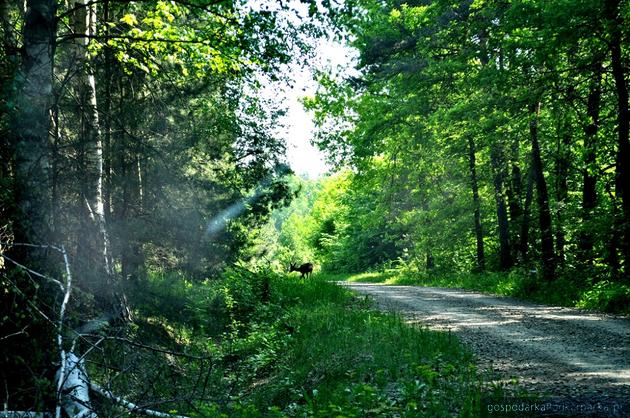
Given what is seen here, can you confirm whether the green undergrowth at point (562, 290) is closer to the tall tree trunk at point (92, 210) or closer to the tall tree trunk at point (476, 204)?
the tall tree trunk at point (476, 204)

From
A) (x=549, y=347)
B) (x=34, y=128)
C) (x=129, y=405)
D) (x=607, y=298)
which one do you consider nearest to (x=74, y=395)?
(x=129, y=405)

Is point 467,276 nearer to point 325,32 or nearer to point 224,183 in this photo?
point 224,183

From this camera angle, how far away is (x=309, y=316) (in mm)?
11594

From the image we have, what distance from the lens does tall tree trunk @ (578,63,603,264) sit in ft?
42.9

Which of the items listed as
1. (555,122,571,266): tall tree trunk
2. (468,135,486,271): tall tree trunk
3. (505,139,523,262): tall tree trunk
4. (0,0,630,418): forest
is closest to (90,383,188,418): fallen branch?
(0,0,630,418): forest

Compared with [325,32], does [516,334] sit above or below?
below

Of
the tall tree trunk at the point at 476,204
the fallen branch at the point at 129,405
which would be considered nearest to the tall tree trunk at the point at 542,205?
the tall tree trunk at the point at 476,204

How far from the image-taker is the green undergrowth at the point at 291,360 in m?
5.17

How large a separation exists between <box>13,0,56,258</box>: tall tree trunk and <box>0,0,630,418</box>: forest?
3cm

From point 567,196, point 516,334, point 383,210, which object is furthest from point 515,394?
point 383,210

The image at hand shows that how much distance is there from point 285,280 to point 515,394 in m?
13.9

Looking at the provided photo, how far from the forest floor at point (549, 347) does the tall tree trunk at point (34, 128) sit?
563 centimetres

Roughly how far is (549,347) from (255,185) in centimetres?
1216

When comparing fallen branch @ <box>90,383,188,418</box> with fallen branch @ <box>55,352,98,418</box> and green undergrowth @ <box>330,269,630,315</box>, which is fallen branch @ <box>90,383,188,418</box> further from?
green undergrowth @ <box>330,269,630,315</box>
